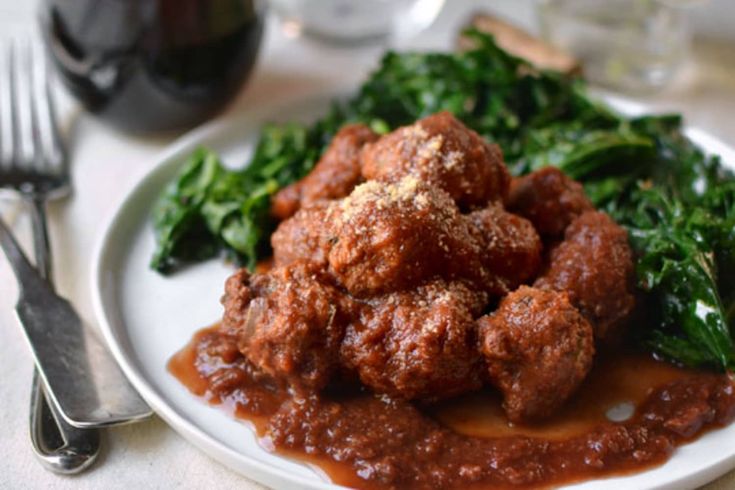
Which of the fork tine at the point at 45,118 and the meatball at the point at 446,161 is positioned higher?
the meatball at the point at 446,161

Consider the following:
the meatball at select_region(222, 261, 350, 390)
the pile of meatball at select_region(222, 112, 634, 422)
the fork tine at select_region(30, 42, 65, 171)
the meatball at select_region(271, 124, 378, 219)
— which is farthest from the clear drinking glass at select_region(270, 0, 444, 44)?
the meatball at select_region(222, 261, 350, 390)

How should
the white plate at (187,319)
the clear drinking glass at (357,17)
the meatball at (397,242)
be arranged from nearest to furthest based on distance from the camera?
the white plate at (187,319)
the meatball at (397,242)
the clear drinking glass at (357,17)

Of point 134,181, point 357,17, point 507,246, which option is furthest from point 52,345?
point 357,17

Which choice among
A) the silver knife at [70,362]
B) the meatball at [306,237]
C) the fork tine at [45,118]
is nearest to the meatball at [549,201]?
the meatball at [306,237]

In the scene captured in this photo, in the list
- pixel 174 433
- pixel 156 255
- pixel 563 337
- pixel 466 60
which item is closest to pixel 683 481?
pixel 563 337

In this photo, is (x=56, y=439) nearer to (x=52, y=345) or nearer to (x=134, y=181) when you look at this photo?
(x=52, y=345)

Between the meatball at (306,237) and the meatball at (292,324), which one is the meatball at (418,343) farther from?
the meatball at (306,237)

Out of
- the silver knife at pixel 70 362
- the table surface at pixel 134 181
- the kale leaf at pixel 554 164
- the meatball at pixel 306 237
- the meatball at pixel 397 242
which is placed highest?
the meatball at pixel 397 242
